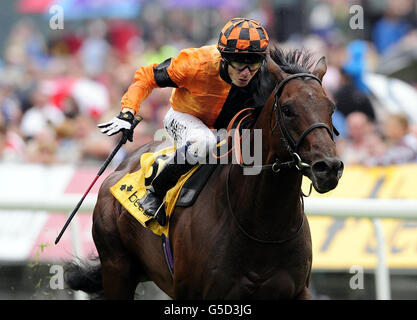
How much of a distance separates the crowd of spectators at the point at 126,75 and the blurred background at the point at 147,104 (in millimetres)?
21

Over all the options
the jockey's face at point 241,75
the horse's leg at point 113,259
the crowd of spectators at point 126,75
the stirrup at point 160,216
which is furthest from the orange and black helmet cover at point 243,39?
the crowd of spectators at point 126,75

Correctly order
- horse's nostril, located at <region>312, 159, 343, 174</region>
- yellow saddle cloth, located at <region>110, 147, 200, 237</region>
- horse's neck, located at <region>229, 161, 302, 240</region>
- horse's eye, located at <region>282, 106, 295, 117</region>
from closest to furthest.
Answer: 1. horse's nostril, located at <region>312, 159, 343, 174</region>
2. horse's eye, located at <region>282, 106, 295, 117</region>
3. horse's neck, located at <region>229, 161, 302, 240</region>
4. yellow saddle cloth, located at <region>110, 147, 200, 237</region>

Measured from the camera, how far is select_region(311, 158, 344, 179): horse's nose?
3580 millimetres

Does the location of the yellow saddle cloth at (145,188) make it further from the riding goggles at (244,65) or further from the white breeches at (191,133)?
the riding goggles at (244,65)

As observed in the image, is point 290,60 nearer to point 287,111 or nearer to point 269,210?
point 287,111

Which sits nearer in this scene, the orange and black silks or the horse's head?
the horse's head

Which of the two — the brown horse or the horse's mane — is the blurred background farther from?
the brown horse

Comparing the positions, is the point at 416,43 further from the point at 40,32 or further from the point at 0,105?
the point at 40,32

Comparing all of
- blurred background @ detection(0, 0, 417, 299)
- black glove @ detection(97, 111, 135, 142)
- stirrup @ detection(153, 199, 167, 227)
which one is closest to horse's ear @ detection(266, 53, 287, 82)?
blurred background @ detection(0, 0, 417, 299)

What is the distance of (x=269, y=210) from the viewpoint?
13.2 feet

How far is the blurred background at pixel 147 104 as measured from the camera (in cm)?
636

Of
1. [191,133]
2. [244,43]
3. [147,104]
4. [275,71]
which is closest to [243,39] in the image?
[244,43]

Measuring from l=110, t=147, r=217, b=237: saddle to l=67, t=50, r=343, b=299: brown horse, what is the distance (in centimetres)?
5
